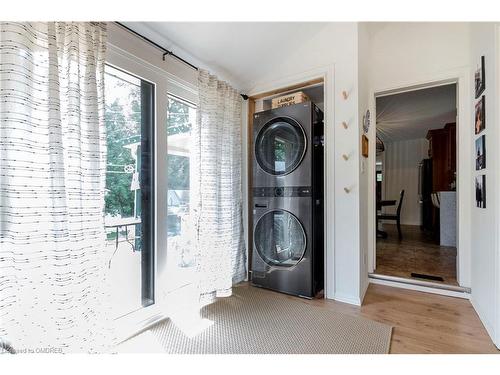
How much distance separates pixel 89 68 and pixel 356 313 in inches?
99.2

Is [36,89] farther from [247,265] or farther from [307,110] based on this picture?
[247,265]

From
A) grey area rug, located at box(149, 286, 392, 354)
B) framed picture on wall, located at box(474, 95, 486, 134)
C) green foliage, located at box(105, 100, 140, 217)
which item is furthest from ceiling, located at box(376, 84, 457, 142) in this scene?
green foliage, located at box(105, 100, 140, 217)

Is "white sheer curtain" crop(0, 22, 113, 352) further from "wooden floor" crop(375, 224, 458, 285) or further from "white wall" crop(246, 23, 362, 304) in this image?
"wooden floor" crop(375, 224, 458, 285)

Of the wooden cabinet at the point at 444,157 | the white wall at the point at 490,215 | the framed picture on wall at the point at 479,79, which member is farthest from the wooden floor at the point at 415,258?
the framed picture on wall at the point at 479,79

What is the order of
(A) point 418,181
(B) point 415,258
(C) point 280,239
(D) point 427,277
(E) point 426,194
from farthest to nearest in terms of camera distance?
1. (A) point 418,181
2. (E) point 426,194
3. (B) point 415,258
4. (D) point 427,277
5. (C) point 280,239

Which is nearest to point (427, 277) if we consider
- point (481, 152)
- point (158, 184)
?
point (481, 152)

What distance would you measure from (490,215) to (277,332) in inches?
66.4

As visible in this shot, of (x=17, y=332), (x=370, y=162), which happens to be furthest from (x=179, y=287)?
(x=370, y=162)

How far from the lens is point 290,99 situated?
242 cm

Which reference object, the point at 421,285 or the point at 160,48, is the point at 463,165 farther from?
the point at 160,48

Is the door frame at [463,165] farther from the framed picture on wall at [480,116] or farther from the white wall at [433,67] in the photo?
the framed picture on wall at [480,116]

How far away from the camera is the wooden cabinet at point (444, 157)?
4.47 meters

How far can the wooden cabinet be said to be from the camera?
447cm

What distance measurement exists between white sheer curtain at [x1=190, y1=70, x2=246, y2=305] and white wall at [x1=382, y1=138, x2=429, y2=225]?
6.30 metres
